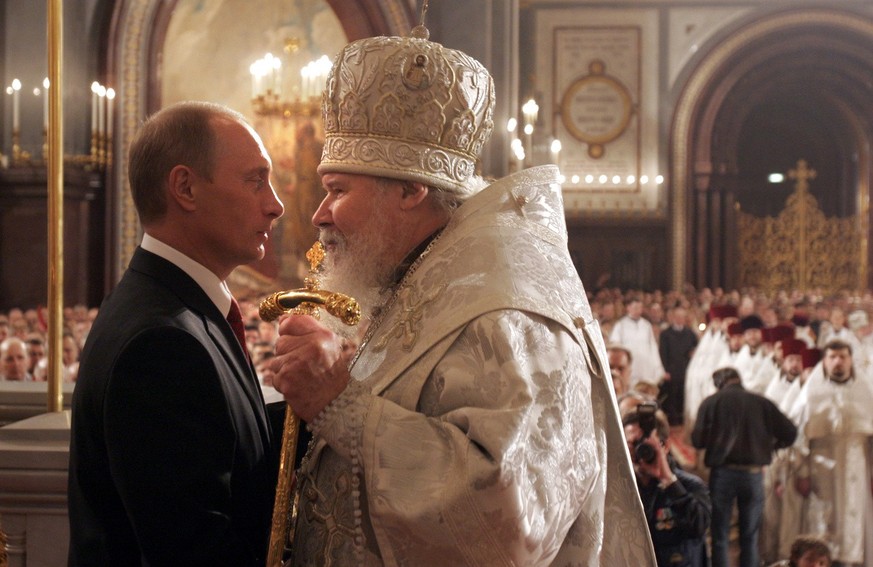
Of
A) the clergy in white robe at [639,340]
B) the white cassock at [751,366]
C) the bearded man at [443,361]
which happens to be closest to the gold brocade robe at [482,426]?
the bearded man at [443,361]

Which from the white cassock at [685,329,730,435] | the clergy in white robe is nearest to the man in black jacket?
the white cassock at [685,329,730,435]

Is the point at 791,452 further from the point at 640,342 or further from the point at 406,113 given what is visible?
the point at 406,113

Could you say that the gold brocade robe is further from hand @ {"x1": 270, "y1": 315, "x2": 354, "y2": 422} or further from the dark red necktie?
the dark red necktie

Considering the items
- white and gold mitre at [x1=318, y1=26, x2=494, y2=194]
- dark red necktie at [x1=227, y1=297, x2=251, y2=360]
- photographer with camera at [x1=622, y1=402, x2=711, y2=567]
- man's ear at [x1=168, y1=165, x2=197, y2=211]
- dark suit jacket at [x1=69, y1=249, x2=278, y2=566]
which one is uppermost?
white and gold mitre at [x1=318, y1=26, x2=494, y2=194]

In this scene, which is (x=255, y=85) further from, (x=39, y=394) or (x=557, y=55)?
(x=39, y=394)

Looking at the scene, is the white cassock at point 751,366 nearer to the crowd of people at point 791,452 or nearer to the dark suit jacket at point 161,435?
the crowd of people at point 791,452

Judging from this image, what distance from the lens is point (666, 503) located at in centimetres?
505

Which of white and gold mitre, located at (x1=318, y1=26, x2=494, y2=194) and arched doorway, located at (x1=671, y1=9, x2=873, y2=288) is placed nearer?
white and gold mitre, located at (x1=318, y1=26, x2=494, y2=194)

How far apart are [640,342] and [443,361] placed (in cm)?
988

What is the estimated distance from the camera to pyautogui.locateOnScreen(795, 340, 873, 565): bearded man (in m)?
7.01

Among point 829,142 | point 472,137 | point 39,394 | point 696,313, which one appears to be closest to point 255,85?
point 696,313

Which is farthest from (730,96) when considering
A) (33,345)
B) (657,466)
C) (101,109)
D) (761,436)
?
(657,466)

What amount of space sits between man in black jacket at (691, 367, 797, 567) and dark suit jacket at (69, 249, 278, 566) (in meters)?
5.29

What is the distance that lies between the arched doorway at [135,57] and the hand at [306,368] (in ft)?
34.5
